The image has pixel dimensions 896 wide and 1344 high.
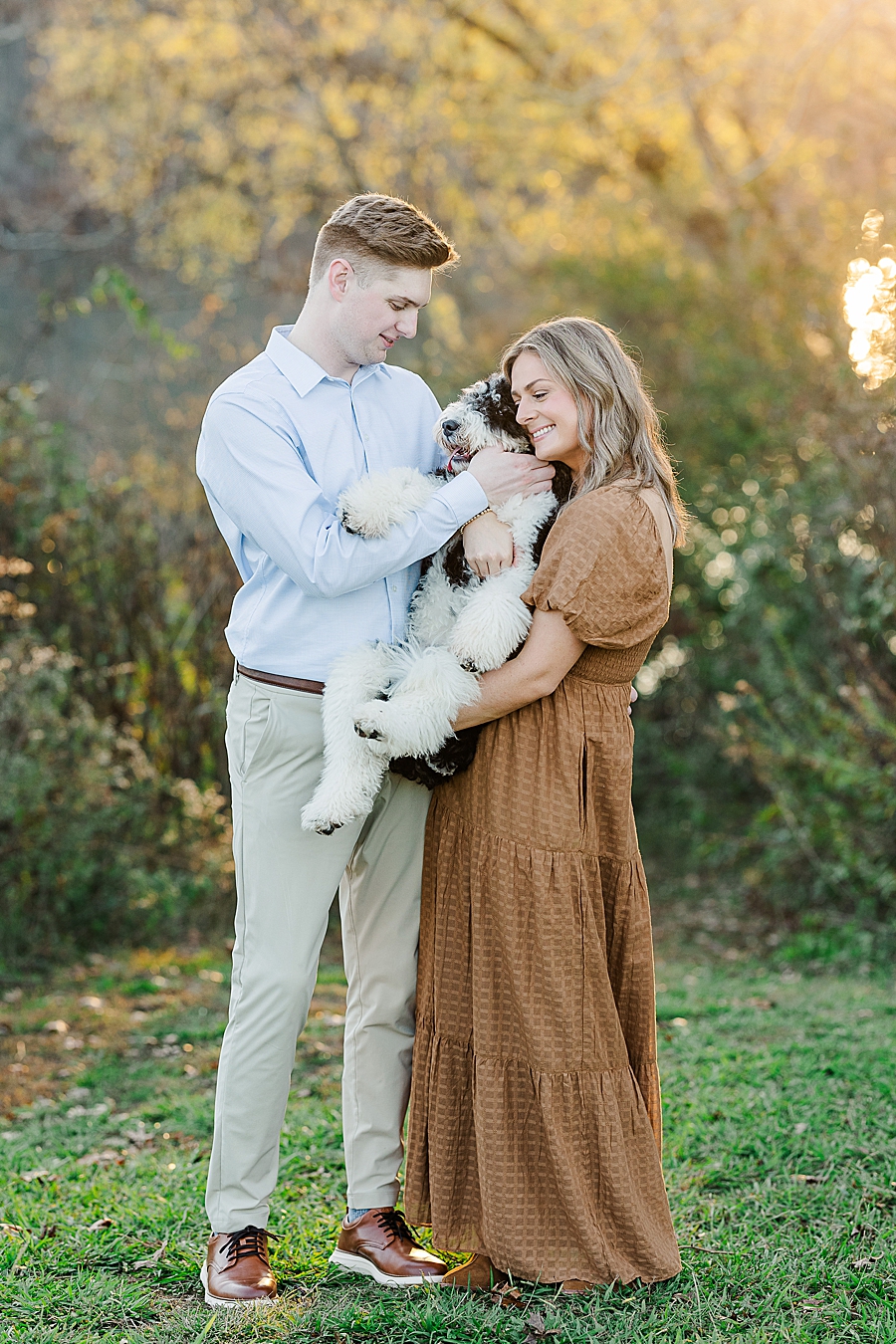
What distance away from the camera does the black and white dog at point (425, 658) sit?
2.80 meters

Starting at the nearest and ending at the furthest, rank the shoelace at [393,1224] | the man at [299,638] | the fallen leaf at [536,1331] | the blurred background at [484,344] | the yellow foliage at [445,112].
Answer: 1. the fallen leaf at [536,1331]
2. the man at [299,638]
3. the shoelace at [393,1224]
4. the blurred background at [484,344]
5. the yellow foliage at [445,112]

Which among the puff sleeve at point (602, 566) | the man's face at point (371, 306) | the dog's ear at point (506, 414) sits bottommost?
the puff sleeve at point (602, 566)

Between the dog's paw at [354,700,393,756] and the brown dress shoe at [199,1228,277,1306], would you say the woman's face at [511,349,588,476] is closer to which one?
the dog's paw at [354,700,393,756]

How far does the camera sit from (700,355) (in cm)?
872

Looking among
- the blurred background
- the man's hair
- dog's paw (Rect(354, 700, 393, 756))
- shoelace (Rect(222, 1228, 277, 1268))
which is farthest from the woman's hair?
the blurred background

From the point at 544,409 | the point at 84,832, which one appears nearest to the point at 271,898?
the point at 544,409

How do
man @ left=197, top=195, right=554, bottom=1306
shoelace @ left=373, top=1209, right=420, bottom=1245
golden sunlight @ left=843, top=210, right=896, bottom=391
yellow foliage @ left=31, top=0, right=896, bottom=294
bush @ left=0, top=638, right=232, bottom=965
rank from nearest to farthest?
man @ left=197, top=195, right=554, bottom=1306, shoelace @ left=373, top=1209, right=420, bottom=1245, golden sunlight @ left=843, top=210, right=896, bottom=391, bush @ left=0, top=638, right=232, bottom=965, yellow foliage @ left=31, top=0, right=896, bottom=294

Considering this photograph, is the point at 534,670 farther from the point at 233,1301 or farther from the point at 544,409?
the point at 233,1301

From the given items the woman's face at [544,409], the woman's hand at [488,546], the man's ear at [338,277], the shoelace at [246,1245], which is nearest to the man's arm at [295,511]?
the woman's hand at [488,546]

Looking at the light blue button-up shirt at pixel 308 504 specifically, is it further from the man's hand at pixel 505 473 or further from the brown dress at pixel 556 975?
the brown dress at pixel 556 975

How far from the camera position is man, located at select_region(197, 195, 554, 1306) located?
278 centimetres

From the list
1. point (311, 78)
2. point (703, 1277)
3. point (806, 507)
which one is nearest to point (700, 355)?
point (806, 507)

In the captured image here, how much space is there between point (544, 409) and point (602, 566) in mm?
427

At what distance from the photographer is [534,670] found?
280 centimetres
